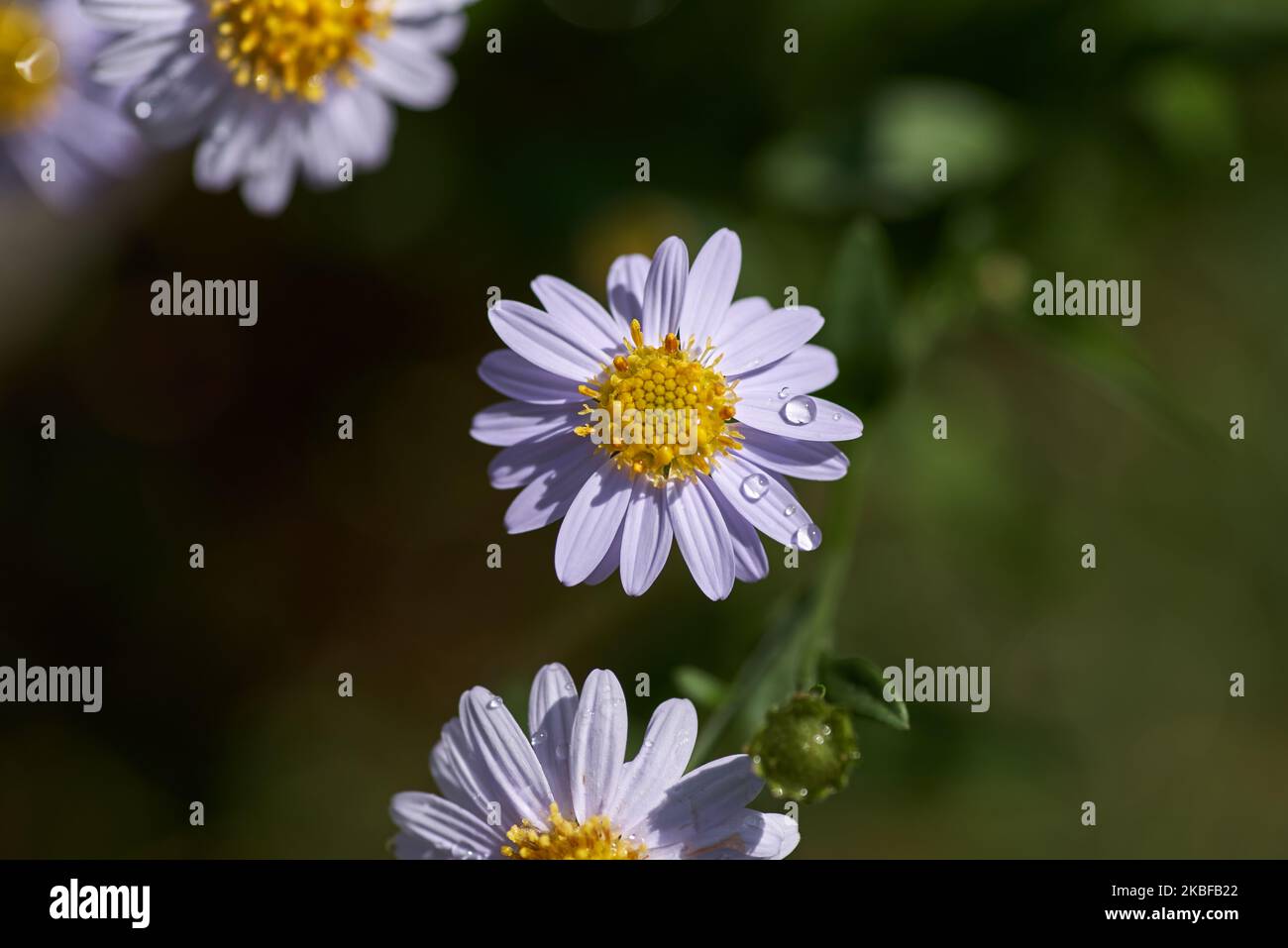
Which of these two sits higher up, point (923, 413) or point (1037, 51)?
point (1037, 51)

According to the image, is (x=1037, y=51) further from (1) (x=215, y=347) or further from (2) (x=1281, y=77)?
(1) (x=215, y=347)

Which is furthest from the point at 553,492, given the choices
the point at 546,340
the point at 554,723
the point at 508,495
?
the point at 508,495

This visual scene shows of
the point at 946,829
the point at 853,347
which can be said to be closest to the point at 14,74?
the point at 853,347

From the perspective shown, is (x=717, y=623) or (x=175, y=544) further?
(x=175, y=544)

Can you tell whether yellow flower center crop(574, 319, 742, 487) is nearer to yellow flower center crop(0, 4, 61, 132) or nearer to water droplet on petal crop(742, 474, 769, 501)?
Result: water droplet on petal crop(742, 474, 769, 501)

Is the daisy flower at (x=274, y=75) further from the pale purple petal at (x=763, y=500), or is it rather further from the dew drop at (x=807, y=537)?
the dew drop at (x=807, y=537)

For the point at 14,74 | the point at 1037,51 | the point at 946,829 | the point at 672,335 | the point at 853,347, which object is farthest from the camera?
the point at 946,829

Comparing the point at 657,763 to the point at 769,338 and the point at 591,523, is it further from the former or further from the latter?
the point at 769,338

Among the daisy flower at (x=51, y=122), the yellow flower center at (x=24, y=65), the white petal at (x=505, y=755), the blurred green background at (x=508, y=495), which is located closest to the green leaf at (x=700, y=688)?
the white petal at (x=505, y=755)
